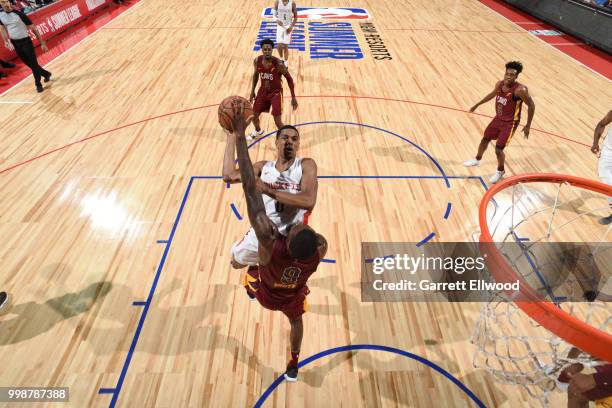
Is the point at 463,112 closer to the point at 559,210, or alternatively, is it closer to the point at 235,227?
the point at 559,210

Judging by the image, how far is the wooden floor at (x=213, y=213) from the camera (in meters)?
3.16

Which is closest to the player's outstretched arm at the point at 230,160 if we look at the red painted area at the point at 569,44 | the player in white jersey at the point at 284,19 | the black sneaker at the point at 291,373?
the black sneaker at the point at 291,373

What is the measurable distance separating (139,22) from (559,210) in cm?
1323

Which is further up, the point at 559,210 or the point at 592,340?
the point at 592,340

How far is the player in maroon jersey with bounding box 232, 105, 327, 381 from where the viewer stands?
2.11 m

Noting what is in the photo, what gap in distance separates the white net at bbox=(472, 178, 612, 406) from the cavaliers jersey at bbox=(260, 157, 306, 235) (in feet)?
5.55

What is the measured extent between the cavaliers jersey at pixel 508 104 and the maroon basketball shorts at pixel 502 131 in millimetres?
65

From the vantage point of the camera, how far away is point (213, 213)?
4801mm

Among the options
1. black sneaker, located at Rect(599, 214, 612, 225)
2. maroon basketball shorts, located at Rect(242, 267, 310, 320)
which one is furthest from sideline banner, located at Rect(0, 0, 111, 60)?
black sneaker, located at Rect(599, 214, 612, 225)

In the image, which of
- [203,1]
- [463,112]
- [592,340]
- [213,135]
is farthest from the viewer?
[203,1]

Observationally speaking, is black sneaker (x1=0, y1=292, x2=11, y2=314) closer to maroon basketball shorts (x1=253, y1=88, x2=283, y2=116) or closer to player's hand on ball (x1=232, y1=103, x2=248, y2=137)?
player's hand on ball (x1=232, y1=103, x2=248, y2=137)

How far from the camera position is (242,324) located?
3.52 metres

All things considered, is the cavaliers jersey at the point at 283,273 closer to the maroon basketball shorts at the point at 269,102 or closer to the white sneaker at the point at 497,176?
the maroon basketball shorts at the point at 269,102

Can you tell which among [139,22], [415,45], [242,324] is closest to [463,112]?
[415,45]
